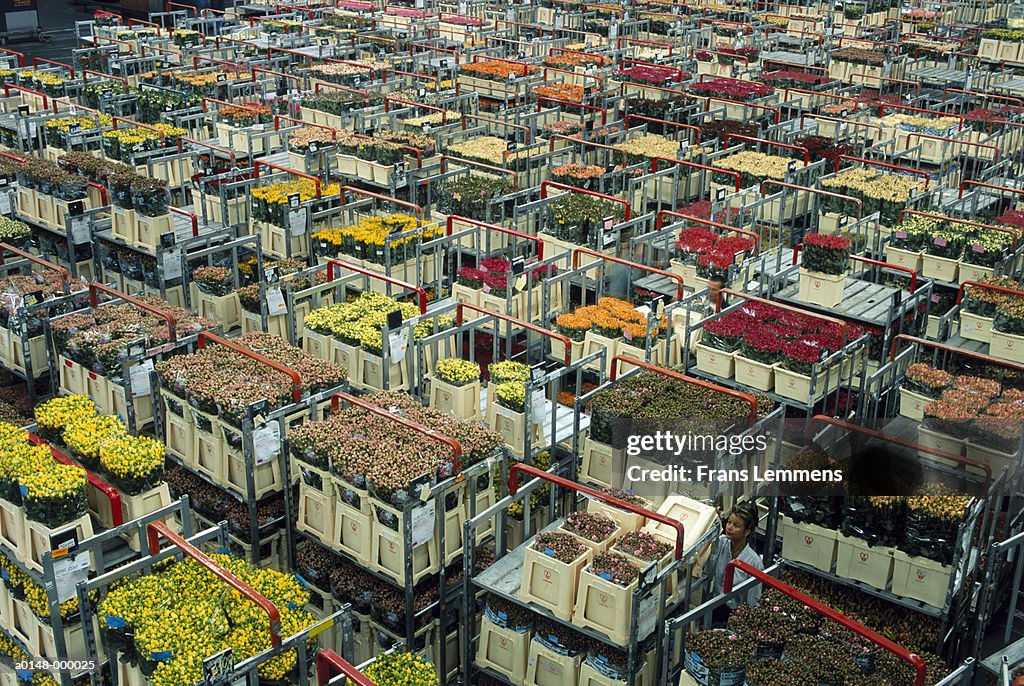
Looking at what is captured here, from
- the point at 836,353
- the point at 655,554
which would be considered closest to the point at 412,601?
the point at 655,554

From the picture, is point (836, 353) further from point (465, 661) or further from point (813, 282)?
point (465, 661)

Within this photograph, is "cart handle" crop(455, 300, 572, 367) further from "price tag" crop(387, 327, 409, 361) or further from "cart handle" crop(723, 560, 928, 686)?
"cart handle" crop(723, 560, 928, 686)

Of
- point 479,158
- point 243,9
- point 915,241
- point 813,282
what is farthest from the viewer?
point 243,9

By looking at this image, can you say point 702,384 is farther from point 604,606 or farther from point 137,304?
point 137,304

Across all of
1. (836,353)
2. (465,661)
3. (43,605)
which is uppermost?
(836,353)

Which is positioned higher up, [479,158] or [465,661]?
[479,158]

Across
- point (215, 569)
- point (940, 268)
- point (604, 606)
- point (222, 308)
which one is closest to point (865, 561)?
point (604, 606)

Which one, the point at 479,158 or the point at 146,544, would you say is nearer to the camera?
the point at 146,544
